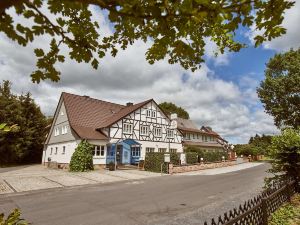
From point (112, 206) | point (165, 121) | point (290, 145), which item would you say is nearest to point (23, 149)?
point (165, 121)

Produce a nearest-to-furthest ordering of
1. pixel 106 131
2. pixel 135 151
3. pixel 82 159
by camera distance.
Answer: pixel 82 159 → pixel 106 131 → pixel 135 151

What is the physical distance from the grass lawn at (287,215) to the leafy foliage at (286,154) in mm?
1551

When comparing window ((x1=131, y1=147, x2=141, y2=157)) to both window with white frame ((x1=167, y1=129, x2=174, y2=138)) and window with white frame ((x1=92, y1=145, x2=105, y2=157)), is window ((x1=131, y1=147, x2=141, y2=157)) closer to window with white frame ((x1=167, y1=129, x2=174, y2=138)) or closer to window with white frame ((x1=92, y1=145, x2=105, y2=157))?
window with white frame ((x1=92, y1=145, x2=105, y2=157))

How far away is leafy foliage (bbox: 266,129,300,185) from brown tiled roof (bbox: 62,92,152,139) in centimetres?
2193

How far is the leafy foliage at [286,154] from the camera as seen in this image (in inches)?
412

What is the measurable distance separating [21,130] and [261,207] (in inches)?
1460

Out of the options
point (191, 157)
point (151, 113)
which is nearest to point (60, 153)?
point (151, 113)

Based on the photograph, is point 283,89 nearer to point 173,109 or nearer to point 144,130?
point 144,130

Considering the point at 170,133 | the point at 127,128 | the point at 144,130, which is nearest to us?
the point at 127,128

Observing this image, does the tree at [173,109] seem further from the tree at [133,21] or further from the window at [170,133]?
the tree at [133,21]

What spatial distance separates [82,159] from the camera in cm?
2666

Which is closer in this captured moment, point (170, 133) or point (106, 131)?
point (106, 131)

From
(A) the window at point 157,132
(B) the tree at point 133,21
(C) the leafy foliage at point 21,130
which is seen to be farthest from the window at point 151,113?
(B) the tree at point 133,21

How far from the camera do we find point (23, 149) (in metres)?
37.4
